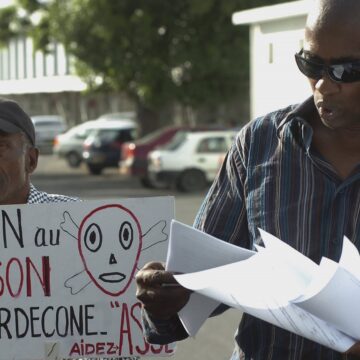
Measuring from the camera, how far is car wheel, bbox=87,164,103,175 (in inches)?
1278

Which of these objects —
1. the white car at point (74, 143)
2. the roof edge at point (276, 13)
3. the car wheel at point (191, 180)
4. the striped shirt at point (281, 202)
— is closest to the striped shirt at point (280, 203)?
the striped shirt at point (281, 202)

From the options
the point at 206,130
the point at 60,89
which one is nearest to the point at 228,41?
the point at 206,130

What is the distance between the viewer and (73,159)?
36906 mm

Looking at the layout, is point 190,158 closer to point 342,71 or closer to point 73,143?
point 73,143

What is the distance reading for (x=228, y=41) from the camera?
31.7 metres

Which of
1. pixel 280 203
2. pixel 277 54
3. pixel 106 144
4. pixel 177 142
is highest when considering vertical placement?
pixel 280 203

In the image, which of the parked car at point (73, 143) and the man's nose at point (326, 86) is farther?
the parked car at point (73, 143)

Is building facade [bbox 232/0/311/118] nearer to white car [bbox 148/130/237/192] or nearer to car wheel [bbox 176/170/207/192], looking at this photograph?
white car [bbox 148/130/237/192]

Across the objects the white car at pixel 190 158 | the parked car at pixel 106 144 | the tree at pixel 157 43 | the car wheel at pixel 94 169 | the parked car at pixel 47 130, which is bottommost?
the parked car at pixel 47 130

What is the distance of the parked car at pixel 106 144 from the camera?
1228 inches

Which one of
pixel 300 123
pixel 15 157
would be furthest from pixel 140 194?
pixel 300 123

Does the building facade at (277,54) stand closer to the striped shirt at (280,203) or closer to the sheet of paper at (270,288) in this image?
the striped shirt at (280,203)

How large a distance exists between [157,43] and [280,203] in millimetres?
29386

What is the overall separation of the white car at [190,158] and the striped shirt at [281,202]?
20.9m
